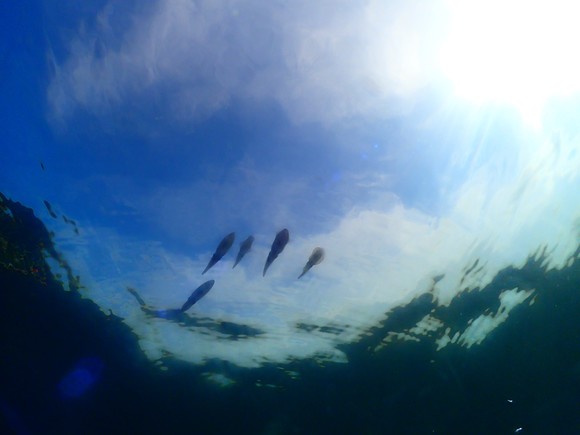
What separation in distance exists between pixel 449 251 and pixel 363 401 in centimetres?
1064

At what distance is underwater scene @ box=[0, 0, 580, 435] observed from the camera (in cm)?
672

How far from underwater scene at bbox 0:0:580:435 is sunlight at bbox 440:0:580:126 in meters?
0.05

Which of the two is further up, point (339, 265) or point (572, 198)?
point (572, 198)

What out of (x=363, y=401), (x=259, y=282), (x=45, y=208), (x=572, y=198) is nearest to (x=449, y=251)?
(x=572, y=198)

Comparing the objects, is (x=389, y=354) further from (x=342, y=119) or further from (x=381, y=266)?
(x=342, y=119)

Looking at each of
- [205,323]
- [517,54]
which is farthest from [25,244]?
[517,54]

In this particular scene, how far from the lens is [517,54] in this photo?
24.1 feet

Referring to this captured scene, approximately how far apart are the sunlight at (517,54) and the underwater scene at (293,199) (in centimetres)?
5

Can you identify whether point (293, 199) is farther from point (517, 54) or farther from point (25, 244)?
point (25, 244)

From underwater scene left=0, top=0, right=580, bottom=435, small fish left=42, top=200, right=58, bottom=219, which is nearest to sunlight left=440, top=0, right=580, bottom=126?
underwater scene left=0, top=0, right=580, bottom=435

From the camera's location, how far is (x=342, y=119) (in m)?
7.47

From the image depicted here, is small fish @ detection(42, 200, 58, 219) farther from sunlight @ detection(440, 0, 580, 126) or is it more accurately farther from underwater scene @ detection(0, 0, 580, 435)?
sunlight @ detection(440, 0, 580, 126)

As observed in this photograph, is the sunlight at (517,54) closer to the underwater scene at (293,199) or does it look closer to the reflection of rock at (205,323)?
the underwater scene at (293,199)

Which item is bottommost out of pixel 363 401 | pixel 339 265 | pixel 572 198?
pixel 363 401
